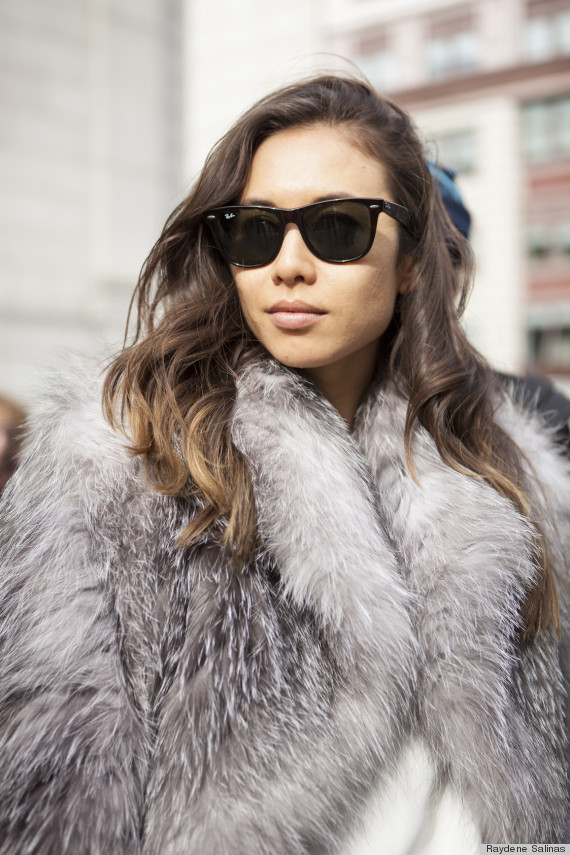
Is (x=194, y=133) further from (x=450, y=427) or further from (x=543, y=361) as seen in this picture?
(x=450, y=427)

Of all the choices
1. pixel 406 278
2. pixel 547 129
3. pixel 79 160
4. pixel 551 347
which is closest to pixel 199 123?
pixel 79 160

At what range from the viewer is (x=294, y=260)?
1.51 meters

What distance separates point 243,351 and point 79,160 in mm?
10530

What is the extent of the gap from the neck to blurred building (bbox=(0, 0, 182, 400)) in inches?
350

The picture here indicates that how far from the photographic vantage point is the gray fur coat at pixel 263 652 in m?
1.18

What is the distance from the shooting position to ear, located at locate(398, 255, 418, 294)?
5.89 feet

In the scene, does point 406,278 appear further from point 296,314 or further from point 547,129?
point 547,129

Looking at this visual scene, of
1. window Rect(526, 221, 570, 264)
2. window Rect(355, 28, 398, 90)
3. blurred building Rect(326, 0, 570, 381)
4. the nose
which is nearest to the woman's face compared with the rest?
the nose

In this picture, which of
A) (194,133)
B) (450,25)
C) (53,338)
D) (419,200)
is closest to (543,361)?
(450,25)

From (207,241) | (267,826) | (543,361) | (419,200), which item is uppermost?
(419,200)

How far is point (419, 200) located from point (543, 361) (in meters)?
14.3

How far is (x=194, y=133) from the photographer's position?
12758 millimetres

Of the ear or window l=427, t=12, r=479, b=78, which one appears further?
window l=427, t=12, r=479, b=78

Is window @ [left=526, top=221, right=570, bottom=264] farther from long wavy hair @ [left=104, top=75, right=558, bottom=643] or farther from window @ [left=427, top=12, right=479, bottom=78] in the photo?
long wavy hair @ [left=104, top=75, right=558, bottom=643]
